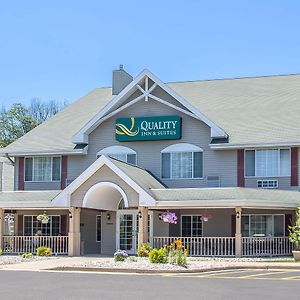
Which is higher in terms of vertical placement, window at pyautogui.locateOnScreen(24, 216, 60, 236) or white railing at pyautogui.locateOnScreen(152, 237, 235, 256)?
window at pyautogui.locateOnScreen(24, 216, 60, 236)

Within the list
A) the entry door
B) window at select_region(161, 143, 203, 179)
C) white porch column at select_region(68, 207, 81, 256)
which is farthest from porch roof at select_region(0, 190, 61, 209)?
window at select_region(161, 143, 203, 179)

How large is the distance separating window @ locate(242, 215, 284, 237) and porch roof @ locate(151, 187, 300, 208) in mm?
2212

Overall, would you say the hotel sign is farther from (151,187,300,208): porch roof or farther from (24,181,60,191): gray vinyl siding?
(151,187,300,208): porch roof

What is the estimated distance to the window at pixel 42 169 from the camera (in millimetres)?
38500

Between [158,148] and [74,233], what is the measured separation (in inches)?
273

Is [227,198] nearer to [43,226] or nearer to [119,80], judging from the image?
[43,226]

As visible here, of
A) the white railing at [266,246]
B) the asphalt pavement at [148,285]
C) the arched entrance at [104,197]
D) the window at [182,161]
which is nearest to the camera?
the asphalt pavement at [148,285]

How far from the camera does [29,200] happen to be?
34.1m

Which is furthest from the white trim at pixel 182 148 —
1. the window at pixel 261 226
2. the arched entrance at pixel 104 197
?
the window at pixel 261 226

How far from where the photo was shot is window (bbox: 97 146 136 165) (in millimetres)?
37125

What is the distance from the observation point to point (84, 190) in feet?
106

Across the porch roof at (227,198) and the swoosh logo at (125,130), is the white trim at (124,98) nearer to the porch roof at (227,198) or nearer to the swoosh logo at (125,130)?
the swoosh logo at (125,130)

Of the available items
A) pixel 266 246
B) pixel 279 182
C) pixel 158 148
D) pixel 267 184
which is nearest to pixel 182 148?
pixel 158 148

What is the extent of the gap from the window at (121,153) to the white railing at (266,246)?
28.3ft
